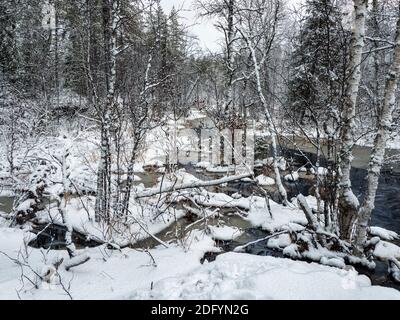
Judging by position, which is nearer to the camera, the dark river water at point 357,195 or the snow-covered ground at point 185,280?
the snow-covered ground at point 185,280

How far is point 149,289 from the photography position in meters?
3.75

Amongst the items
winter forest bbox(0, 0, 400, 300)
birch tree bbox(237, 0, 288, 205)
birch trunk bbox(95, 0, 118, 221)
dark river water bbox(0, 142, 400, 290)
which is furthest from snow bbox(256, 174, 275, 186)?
birch trunk bbox(95, 0, 118, 221)

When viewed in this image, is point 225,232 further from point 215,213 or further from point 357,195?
point 357,195

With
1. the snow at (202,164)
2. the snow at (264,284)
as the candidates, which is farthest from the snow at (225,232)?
the snow at (202,164)

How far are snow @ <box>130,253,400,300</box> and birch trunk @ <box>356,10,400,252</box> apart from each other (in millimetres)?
1183

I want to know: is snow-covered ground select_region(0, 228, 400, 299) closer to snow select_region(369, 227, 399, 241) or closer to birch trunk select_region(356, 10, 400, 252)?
birch trunk select_region(356, 10, 400, 252)

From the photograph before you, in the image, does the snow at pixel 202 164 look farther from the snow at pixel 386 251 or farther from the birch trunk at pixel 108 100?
the snow at pixel 386 251

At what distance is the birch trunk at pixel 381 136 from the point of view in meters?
4.61

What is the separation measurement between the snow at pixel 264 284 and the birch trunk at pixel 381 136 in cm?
118

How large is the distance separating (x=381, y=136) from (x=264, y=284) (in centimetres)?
294

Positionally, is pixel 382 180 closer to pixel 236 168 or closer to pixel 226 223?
pixel 236 168

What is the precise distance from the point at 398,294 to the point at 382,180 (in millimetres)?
10031

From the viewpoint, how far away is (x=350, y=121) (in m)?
5.34

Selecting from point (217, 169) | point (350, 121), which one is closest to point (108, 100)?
point (350, 121)
